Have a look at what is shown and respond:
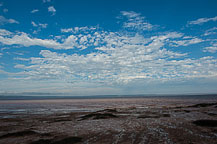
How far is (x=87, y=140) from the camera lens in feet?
40.1

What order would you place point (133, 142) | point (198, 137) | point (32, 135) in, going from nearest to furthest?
point (133, 142) → point (198, 137) → point (32, 135)

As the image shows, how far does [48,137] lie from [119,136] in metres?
5.87

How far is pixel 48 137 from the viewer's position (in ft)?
43.7

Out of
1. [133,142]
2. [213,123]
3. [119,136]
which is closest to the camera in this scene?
[133,142]

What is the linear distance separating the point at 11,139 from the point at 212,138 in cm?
1571

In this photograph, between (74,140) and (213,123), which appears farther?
(213,123)

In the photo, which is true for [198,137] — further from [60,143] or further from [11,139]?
[11,139]

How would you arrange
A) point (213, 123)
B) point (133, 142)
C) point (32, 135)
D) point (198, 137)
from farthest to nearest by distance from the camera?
point (213, 123) < point (32, 135) < point (198, 137) < point (133, 142)

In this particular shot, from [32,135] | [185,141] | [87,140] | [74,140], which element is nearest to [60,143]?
[74,140]

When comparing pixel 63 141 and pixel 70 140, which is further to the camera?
pixel 70 140

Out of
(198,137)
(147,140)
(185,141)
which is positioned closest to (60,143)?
(147,140)

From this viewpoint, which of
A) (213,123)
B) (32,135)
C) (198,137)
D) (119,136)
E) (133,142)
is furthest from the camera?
(213,123)

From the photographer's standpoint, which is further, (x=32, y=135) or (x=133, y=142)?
(x=32, y=135)

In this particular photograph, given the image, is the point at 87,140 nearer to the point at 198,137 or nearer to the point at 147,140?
the point at 147,140
